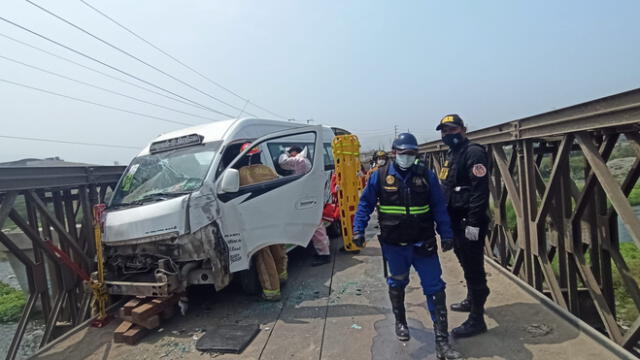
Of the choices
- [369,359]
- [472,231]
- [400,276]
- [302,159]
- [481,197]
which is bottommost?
[369,359]

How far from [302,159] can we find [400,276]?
2.72m

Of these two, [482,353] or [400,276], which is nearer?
[482,353]

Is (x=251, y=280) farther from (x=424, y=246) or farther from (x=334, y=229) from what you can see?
(x=334, y=229)

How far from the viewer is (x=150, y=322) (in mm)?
3959

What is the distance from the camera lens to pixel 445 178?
3496 mm

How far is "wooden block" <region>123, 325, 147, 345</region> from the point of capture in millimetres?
3785

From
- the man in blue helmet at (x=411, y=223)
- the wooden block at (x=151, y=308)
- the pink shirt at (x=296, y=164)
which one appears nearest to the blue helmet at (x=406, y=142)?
the man in blue helmet at (x=411, y=223)

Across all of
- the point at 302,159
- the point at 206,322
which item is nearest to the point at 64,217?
the point at 206,322

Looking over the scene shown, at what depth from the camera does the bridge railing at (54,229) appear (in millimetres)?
4605

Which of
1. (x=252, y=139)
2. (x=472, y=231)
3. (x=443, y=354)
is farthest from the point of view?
(x=252, y=139)

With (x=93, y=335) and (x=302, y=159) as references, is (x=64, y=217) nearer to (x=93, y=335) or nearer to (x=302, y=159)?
(x=93, y=335)

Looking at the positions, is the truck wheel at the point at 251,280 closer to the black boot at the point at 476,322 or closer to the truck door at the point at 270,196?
the truck door at the point at 270,196

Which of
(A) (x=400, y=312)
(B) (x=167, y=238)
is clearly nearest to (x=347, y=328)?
(A) (x=400, y=312)

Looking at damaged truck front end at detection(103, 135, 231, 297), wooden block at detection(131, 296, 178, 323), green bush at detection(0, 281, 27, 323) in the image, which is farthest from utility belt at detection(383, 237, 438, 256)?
green bush at detection(0, 281, 27, 323)
